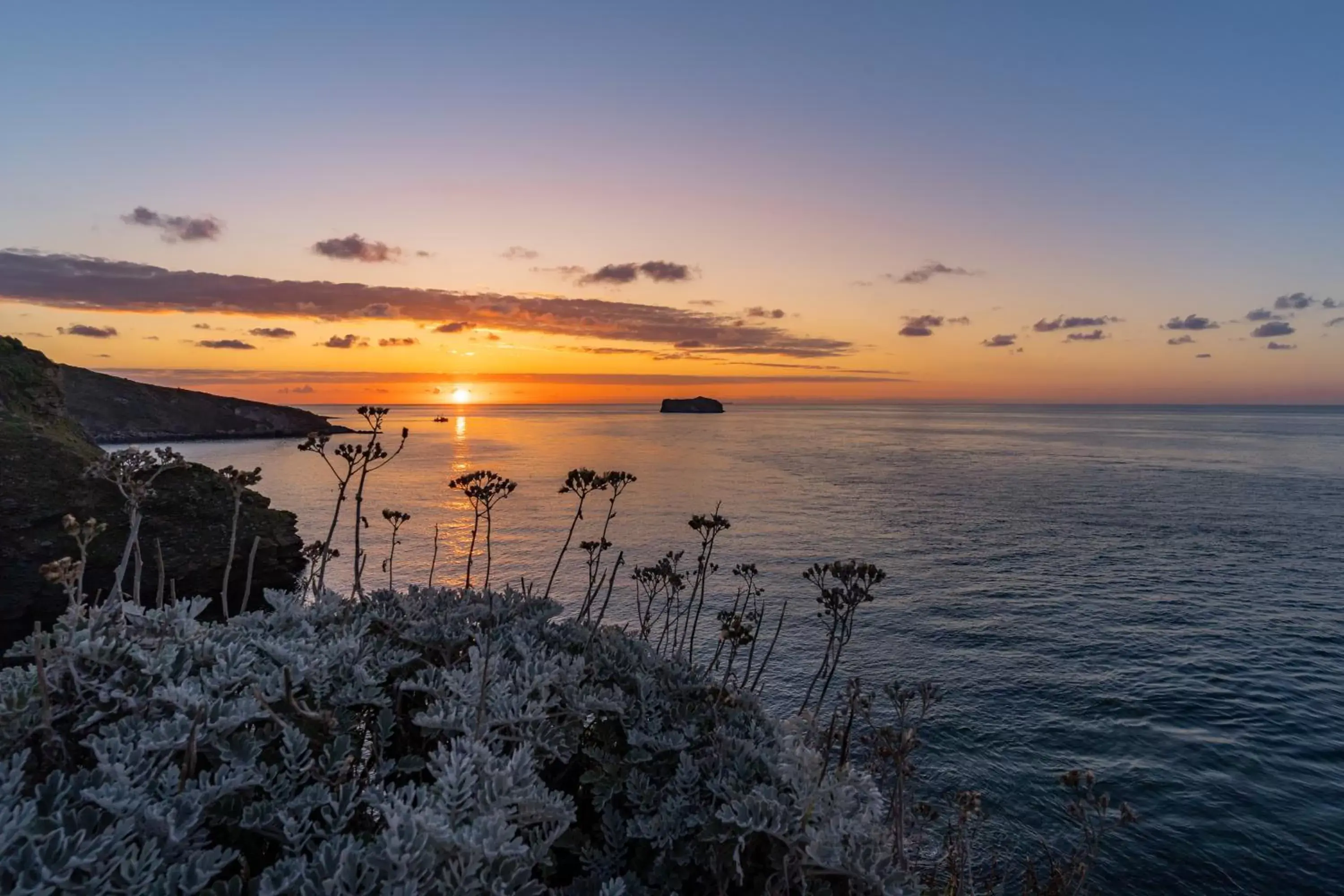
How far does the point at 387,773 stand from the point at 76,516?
78.0 feet

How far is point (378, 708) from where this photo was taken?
584cm

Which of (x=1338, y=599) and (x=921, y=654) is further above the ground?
(x=1338, y=599)

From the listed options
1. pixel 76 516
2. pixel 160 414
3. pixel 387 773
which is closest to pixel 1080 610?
pixel 387 773

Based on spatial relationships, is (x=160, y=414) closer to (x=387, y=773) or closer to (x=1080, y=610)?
(x=1080, y=610)

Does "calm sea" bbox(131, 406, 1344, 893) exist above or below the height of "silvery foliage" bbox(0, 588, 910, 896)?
below

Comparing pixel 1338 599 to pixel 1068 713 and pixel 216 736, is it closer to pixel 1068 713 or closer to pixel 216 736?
pixel 1068 713

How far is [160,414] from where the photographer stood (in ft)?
413

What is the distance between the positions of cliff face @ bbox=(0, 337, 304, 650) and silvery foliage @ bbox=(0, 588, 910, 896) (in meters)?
19.1

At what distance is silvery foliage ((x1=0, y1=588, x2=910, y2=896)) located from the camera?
10.6 ft

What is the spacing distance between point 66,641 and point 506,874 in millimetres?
3584

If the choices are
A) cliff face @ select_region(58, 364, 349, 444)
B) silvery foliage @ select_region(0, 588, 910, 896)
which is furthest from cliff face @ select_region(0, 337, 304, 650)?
cliff face @ select_region(58, 364, 349, 444)

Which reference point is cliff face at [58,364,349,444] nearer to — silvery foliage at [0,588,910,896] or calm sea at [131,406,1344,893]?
calm sea at [131,406,1344,893]

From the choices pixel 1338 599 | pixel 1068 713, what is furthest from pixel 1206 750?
pixel 1338 599

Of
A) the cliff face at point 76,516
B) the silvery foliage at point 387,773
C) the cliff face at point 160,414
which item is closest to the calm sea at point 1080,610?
the cliff face at point 76,516
